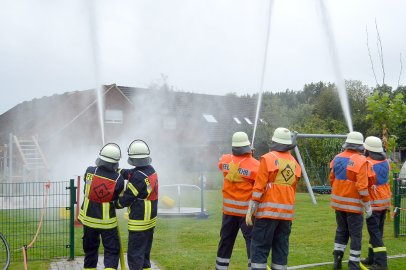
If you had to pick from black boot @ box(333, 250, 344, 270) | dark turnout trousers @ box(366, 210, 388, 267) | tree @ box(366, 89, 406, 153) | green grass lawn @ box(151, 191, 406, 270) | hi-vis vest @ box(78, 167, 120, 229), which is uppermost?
tree @ box(366, 89, 406, 153)

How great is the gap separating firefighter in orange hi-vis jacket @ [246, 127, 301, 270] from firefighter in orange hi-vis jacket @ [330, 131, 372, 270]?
51.0 inches

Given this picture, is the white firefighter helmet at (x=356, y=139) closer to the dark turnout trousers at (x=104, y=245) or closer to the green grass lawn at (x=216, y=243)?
the green grass lawn at (x=216, y=243)

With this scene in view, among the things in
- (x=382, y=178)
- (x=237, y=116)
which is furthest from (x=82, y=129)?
(x=382, y=178)

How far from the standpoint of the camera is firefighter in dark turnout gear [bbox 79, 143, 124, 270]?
244 inches

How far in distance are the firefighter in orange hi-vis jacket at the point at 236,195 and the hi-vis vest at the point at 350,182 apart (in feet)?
4.73

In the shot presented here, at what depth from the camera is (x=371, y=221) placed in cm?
758

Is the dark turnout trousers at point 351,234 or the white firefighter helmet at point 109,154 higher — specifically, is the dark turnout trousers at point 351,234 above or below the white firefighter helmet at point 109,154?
below

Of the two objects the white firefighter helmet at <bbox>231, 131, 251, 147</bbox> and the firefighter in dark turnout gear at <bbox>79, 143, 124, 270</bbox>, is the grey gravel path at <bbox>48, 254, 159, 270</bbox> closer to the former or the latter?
the firefighter in dark turnout gear at <bbox>79, 143, 124, 270</bbox>

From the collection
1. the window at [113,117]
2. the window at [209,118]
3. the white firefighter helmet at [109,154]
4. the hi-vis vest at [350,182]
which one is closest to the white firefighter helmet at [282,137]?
the hi-vis vest at [350,182]

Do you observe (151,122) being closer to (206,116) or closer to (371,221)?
(206,116)

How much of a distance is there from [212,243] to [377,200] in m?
3.44

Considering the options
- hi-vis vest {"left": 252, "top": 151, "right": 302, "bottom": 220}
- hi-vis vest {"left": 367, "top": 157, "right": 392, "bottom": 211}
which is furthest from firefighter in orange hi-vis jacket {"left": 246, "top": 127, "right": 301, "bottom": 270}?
hi-vis vest {"left": 367, "top": 157, "right": 392, "bottom": 211}

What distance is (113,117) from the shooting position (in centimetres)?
2148

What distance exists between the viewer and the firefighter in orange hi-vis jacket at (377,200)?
24.3 ft
